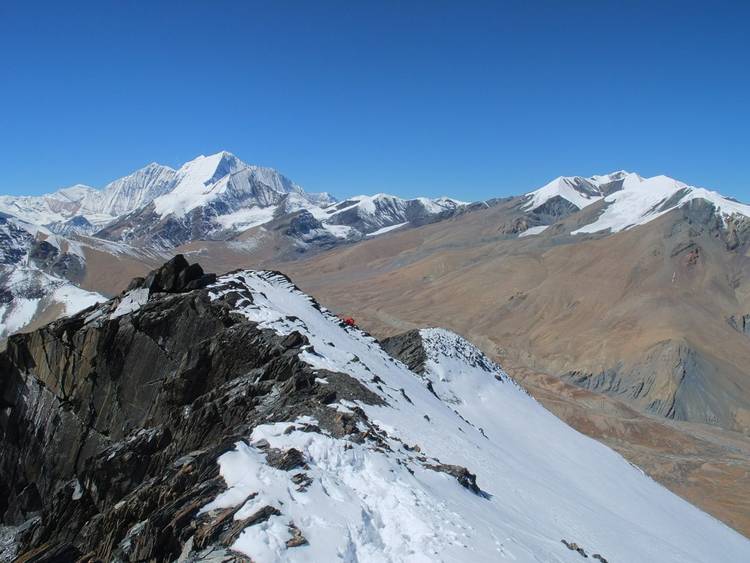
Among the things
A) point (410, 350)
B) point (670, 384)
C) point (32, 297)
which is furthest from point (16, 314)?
point (670, 384)

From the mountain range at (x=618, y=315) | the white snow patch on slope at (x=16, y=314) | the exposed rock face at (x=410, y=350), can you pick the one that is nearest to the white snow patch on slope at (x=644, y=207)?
the mountain range at (x=618, y=315)

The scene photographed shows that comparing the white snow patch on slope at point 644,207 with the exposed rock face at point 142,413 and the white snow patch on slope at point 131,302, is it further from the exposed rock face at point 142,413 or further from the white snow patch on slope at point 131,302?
the exposed rock face at point 142,413

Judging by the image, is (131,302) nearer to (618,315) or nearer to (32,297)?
(618,315)

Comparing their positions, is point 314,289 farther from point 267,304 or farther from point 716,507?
point 267,304

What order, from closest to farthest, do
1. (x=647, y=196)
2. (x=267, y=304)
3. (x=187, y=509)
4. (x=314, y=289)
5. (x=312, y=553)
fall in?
(x=312, y=553) → (x=187, y=509) → (x=267, y=304) → (x=314, y=289) → (x=647, y=196)

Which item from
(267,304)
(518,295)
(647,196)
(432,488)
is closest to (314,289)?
(518,295)

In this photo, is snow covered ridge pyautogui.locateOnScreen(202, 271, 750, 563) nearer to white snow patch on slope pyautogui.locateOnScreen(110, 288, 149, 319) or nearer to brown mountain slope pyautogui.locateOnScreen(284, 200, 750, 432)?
white snow patch on slope pyautogui.locateOnScreen(110, 288, 149, 319)
